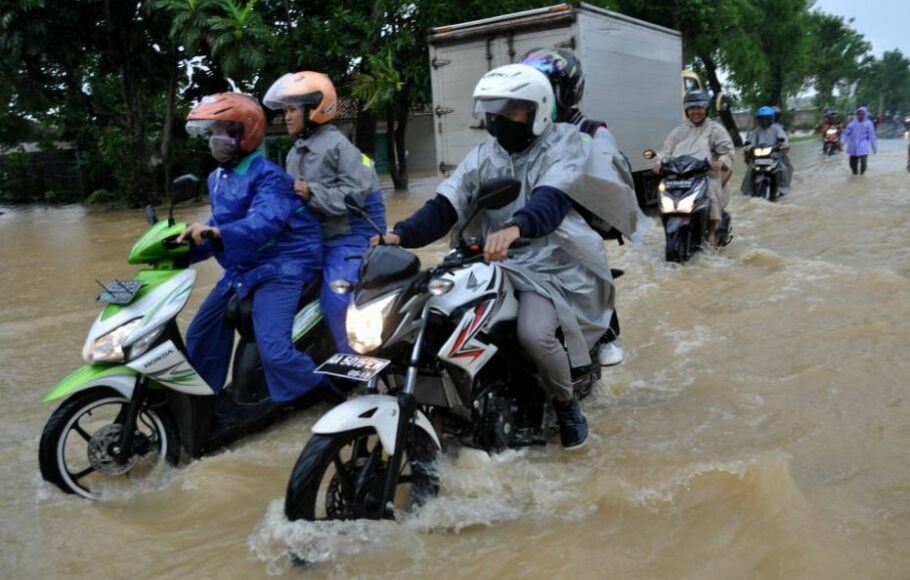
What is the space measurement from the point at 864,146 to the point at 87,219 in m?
17.6

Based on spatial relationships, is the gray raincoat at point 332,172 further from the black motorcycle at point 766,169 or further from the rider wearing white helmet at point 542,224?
the black motorcycle at point 766,169

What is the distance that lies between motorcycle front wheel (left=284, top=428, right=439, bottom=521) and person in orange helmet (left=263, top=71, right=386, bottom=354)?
44.1 inches

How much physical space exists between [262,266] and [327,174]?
62 cm

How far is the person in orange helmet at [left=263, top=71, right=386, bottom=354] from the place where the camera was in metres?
4.35

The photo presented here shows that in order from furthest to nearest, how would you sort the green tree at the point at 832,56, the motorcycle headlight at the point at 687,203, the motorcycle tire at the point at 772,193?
the green tree at the point at 832,56 < the motorcycle tire at the point at 772,193 < the motorcycle headlight at the point at 687,203

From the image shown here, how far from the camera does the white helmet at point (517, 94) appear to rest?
3.46 meters

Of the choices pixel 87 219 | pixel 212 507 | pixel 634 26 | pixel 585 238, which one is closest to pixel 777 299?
pixel 585 238

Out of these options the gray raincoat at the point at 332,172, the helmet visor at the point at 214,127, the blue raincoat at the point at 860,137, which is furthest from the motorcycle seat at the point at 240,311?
the blue raincoat at the point at 860,137

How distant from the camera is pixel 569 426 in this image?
3.92 metres

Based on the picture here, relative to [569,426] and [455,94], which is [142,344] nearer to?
[569,426]

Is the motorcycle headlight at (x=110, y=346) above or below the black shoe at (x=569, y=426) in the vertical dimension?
above

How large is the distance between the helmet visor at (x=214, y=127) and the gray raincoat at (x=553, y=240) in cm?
110

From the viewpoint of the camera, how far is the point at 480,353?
10.9 ft

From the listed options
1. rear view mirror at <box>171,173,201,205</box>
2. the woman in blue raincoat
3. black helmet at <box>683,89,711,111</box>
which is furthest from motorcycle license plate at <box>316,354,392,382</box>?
the woman in blue raincoat
